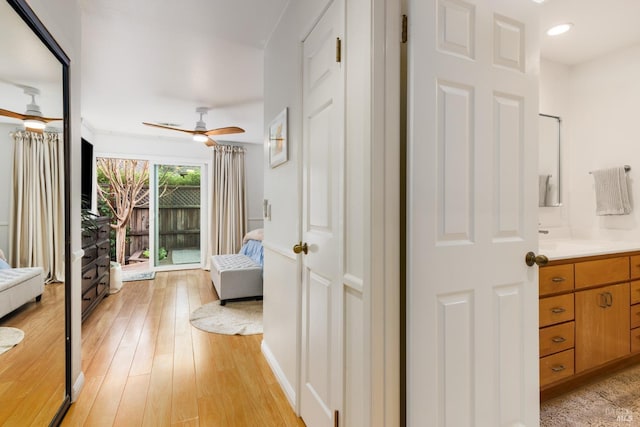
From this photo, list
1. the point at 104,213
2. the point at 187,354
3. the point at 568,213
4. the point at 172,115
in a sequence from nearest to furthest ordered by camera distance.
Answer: the point at 187,354 < the point at 568,213 < the point at 172,115 < the point at 104,213

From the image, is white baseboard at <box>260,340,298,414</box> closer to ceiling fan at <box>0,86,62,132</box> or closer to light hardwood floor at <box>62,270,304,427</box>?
light hardwood floor at <box>62,270,304,427</box>

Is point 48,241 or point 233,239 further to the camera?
point 233,239

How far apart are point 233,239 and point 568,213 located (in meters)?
4.92

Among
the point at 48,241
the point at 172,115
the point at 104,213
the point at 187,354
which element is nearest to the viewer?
the point at 48,241

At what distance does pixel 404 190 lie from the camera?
118 centimetres

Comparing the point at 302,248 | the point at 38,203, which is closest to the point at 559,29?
the point at 302,248

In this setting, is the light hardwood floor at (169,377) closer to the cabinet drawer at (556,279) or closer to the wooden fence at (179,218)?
the cabinet drawer at (556,279)

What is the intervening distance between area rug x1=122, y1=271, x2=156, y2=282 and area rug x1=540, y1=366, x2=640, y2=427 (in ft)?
16.8

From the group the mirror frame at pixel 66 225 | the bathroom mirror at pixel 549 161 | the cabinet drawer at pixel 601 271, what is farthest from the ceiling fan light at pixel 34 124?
the bathroom mirror at pixel 549 161

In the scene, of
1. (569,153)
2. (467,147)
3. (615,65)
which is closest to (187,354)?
(467,147)

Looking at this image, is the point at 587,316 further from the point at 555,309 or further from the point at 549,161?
the point at 549,161

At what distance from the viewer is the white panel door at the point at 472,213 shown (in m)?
1.14

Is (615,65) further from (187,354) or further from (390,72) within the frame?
(187,354)

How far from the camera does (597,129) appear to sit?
266 centimetres
